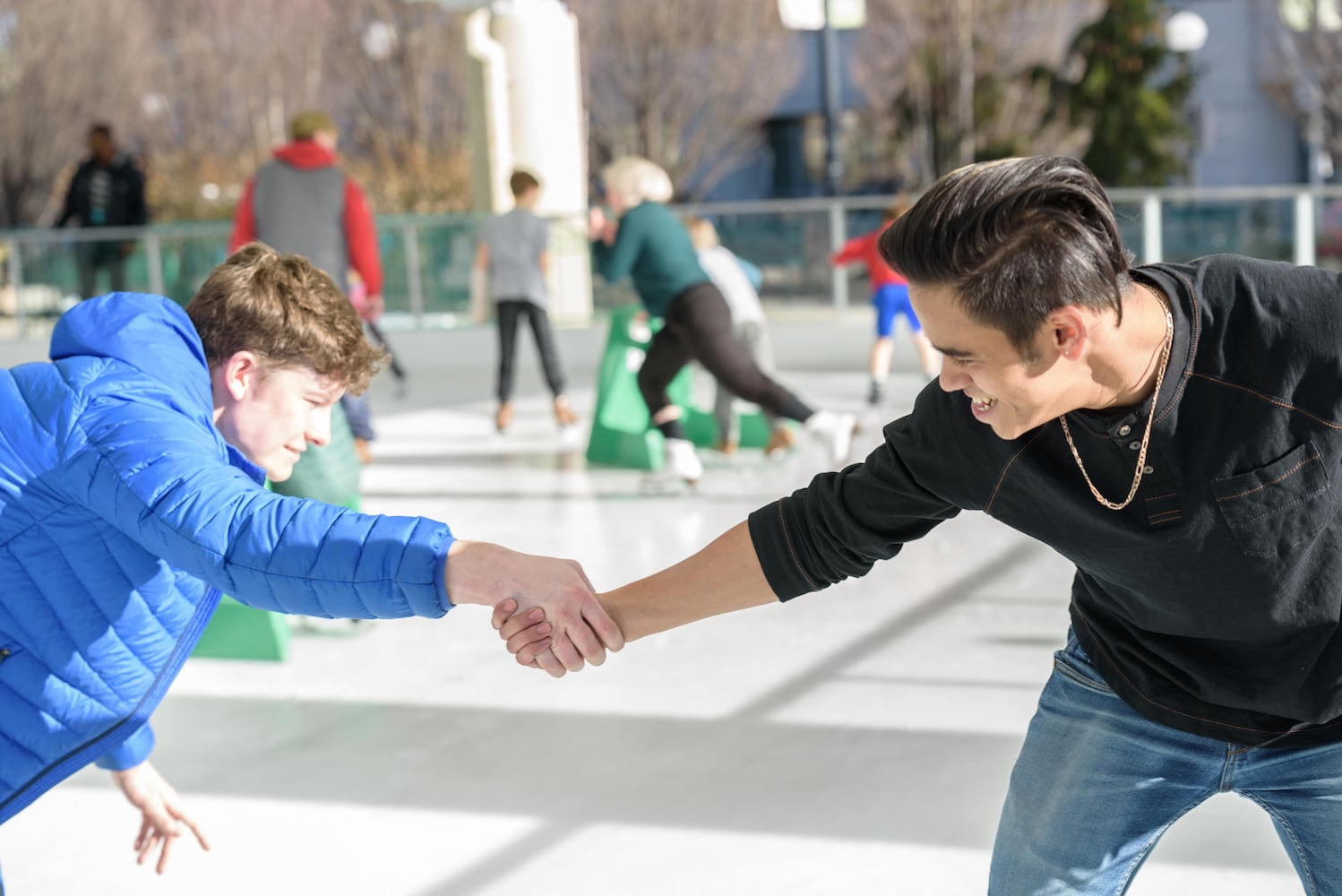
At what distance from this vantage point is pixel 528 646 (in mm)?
1956

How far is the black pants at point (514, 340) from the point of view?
8672 mm

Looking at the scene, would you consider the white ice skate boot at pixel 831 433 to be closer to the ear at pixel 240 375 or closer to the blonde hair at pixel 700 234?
the blonde hair at pixel 700 234

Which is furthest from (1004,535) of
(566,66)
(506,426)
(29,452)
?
(566,66)

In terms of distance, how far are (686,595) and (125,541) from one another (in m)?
0.72

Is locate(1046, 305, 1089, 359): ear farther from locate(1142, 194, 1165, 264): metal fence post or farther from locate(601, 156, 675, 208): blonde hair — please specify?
locate(1142, 194, 1165, 264): metal fence post

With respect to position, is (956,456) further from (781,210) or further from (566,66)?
(566,66)

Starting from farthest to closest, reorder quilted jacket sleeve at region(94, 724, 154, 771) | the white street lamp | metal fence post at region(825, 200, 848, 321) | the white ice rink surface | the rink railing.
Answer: the white street lamp, metal fence post at region(825, 200, 848, 321), the rink railing, the white ice rink surface, quilted jacket sleeve at region(94, 724, 154, 771)

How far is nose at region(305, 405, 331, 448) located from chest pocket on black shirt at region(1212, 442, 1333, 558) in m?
1.20

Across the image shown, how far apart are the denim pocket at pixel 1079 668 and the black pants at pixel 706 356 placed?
4827mm

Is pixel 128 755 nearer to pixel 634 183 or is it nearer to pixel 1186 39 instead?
pixel 634 183

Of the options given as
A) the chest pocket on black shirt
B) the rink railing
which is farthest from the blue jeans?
the rink railing

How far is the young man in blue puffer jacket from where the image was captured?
5.31ft

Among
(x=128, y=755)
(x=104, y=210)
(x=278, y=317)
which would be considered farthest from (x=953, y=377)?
(x=104, y=210)

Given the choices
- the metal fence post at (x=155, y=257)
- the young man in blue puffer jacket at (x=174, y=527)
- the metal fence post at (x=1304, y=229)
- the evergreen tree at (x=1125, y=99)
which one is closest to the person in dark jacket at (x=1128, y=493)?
the young man in blue puffer jacket at (x=174, y=527)
